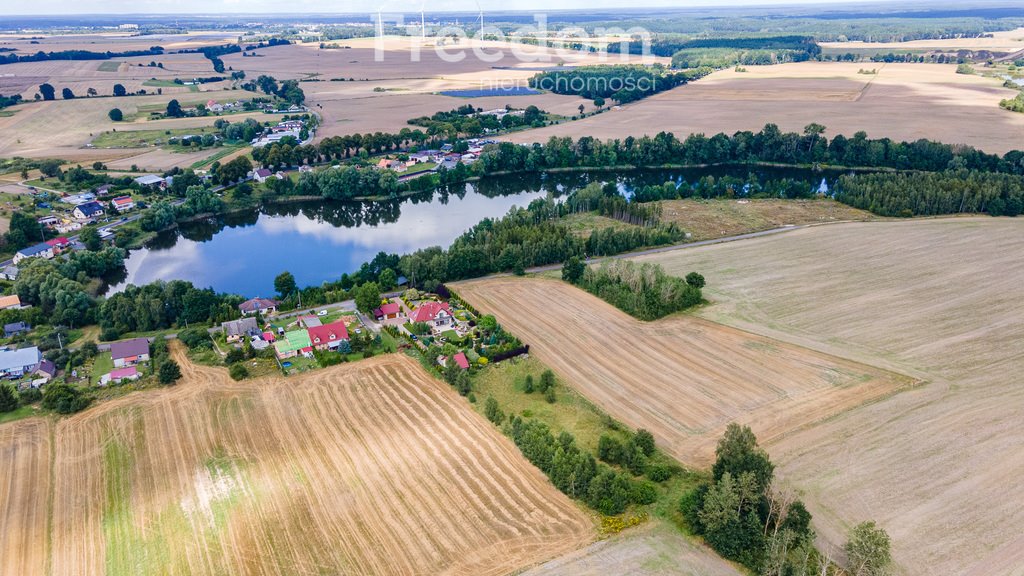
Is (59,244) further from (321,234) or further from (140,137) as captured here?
(140,137)

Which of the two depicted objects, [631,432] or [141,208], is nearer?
[631,432]

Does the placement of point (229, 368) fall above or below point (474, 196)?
below

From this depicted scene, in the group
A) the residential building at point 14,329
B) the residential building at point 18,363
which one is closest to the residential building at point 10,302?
the residential building at point 14,329

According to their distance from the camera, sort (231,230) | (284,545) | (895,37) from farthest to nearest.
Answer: (895,37)
(231,230)
(284,545)

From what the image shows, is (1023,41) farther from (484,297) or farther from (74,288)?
(74,288)

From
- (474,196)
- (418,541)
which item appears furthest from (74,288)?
(474,196)

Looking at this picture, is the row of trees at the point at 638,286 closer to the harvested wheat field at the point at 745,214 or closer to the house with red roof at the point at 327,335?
the harvested wheat field at the point at 745,214

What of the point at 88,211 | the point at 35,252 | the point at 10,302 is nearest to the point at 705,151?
the point at 88,211
